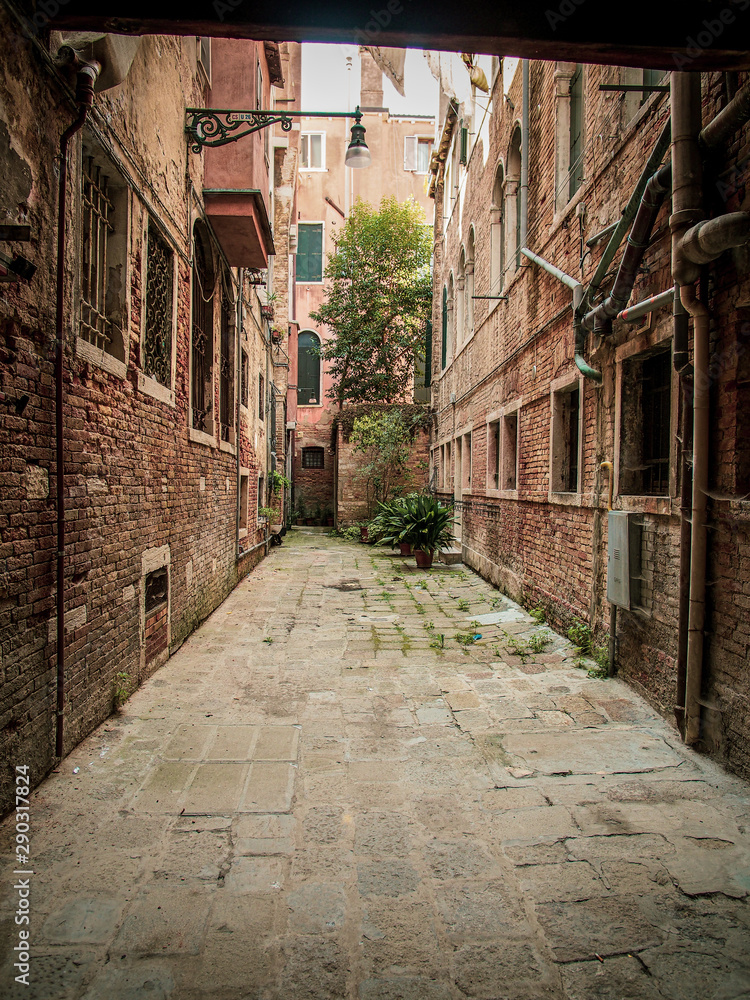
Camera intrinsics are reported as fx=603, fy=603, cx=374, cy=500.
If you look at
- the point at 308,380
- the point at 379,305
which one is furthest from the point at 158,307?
the point at 308,380

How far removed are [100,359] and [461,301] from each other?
11.5 meters

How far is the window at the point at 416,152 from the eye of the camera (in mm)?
28203

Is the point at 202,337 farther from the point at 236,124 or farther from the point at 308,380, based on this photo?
the point at 308,380

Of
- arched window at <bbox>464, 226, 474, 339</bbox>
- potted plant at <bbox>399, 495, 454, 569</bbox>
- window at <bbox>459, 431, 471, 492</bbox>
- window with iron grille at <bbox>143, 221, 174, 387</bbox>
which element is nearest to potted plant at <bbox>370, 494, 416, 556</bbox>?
potted plant at <bbox>399, 495, 454, 569</bbox>

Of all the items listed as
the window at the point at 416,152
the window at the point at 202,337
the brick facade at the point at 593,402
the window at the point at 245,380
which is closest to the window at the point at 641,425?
the brick facade at the point at 593,402

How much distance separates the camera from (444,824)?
2895 mm

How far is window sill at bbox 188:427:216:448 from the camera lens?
657 centimetres

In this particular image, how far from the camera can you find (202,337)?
7.62 m

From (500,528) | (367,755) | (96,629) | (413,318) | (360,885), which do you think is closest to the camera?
(360,885)

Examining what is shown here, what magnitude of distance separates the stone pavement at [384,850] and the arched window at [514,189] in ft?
22.0

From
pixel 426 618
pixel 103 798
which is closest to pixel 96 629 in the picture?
pixel 103 798

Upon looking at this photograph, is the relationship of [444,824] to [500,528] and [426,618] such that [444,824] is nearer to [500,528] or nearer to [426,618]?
[426,618]

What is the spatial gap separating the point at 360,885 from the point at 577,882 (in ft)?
2.92

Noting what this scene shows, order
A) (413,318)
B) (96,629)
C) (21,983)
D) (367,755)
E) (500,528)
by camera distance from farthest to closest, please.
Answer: (413,318) → (500,528) → (96,629) → (367,755) → (21,983)
